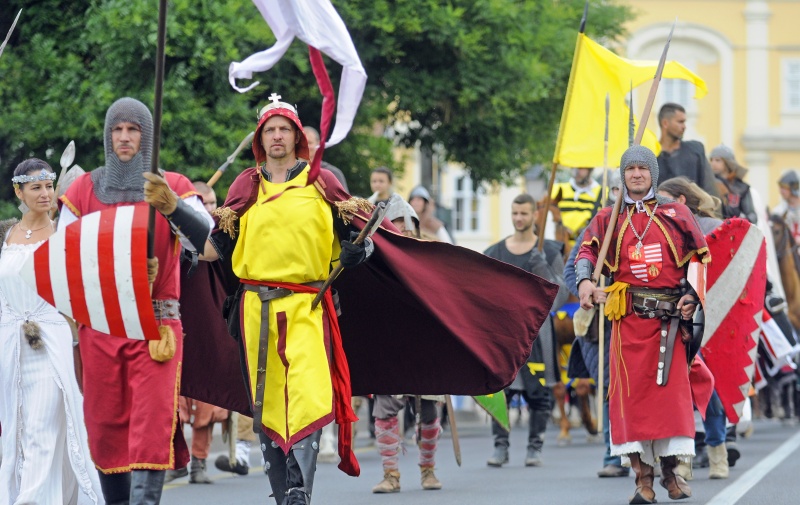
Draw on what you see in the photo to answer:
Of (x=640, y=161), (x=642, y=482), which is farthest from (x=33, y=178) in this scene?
(x=642, y=482)

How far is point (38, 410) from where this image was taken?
8.76 m

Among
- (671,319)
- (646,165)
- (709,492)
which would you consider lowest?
(709,492)

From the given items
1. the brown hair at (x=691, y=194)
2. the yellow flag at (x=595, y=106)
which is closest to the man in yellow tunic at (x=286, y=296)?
the brown hair at (x=691, y=194)

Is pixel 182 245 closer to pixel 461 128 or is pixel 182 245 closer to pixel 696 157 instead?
pixel 696 157

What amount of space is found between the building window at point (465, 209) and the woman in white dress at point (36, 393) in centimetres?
4496

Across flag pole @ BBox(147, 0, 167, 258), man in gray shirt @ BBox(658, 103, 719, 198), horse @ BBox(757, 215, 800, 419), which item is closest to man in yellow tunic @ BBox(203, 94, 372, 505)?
flag pole @ BBox(147, 0, 167, 258)

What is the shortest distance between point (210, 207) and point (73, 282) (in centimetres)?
476

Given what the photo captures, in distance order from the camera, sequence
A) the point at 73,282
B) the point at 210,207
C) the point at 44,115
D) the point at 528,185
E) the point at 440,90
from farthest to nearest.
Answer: the point at 528,185, the point at 440,90, the point at 44,115, the point at 210,207, the point at 73,282

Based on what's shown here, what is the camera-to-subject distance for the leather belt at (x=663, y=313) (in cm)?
1011

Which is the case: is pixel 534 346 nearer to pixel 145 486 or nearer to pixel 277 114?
pixel 277 114

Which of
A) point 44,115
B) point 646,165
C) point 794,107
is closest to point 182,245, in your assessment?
point 646,165

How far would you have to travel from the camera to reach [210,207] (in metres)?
12.4

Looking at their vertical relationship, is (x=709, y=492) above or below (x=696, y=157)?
below

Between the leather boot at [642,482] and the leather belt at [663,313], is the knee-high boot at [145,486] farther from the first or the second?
the leather belt at [663,313]
